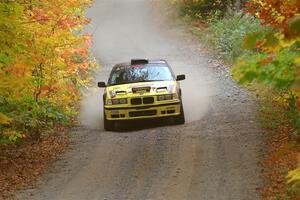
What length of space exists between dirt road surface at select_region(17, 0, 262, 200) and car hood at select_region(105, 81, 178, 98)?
1013 mm

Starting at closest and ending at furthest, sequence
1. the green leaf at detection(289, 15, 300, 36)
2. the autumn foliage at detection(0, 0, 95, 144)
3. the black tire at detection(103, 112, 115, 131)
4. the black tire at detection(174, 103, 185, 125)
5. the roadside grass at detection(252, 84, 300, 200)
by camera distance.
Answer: the green leaf at detection(289, 15, 300, 36) → the roadside grass at detection(252, 84, 300, 200) → the autumn foliage at detection(0, 0, 95, 144) → the black tire at detection(174, 103, 185, 125) → the black tire at detection(103, 112, 115, 131)

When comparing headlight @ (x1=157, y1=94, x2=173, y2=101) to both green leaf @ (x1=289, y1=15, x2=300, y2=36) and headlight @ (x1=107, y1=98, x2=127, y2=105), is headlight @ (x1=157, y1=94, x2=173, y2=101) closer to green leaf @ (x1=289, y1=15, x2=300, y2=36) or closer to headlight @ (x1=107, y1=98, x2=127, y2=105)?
headlight @ (x1=107, y1=98, x2=127, y2=105)

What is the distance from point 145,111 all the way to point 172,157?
2.59 meters

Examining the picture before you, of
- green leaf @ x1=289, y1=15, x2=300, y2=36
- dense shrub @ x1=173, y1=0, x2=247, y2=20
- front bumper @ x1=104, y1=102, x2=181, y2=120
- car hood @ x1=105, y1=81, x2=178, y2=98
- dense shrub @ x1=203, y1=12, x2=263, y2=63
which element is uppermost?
dense shrub @ x1=173, y1=0, x2=247, y2=20

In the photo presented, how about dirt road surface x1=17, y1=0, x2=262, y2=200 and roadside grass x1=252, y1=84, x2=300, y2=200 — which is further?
dirt road surface x1=17, y1=0, x2=262, y2=200

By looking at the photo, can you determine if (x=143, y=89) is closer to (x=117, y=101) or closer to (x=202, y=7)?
(x=117, y=101)

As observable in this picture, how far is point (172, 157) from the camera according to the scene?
465 inches

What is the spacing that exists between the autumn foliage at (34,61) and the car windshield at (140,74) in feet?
4.02

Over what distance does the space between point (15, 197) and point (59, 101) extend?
576 cm

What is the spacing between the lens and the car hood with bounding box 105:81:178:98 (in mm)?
14172

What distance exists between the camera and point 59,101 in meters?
15.6

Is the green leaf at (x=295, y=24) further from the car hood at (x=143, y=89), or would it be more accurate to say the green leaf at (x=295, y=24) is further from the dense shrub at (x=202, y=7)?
the dense shrub at (x=202, y=7)

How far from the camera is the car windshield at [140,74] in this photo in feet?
49.2

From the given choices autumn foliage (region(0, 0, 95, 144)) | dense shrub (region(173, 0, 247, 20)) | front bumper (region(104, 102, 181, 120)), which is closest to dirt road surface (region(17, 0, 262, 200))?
front bumper (region(104, 102, 181, 120))
